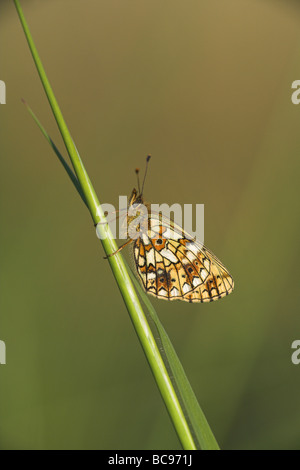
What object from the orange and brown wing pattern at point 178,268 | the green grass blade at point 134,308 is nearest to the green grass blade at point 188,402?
the green grass blade at point 134,308

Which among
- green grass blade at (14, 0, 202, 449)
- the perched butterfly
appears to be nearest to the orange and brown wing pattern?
the perched butterfly

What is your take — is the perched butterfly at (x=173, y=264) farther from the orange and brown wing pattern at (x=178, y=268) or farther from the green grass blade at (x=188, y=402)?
the green grass blade at (x=188, y=402)

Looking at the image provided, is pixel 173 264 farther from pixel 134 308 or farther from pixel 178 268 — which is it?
pixel 134 308

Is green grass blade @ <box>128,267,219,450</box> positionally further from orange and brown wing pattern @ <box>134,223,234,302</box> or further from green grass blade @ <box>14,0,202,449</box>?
orange and brown wing pattern @ <box>134,223,234,302</box>

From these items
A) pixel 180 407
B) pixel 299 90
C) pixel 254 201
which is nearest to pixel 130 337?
pixel 254 201

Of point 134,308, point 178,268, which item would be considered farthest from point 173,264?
point 134,308

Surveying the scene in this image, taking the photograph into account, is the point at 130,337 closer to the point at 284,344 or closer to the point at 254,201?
the point at 284,344
